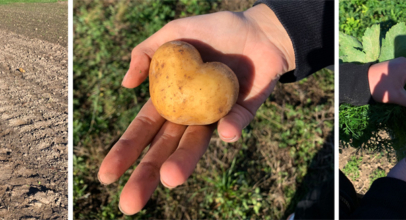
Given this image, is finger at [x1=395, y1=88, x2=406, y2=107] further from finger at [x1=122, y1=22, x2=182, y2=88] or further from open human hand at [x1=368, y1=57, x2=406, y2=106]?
finger at [x1=122, y1=22, x2=182, y2=88]

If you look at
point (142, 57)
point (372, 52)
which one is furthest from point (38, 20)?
point (372, 52)

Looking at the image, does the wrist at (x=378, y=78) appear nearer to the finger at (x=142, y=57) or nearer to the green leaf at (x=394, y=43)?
the green leaf at (x=394, y=43)

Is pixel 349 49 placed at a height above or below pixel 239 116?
above

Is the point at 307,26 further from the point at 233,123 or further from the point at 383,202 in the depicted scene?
the point at 383,202

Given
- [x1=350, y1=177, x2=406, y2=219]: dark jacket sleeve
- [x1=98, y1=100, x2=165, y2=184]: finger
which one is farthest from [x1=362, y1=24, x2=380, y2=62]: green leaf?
[x1=98, y1=100, x2=165, y2=184]: finger

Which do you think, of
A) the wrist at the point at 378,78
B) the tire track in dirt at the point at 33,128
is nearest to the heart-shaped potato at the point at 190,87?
the wrist at the point at 378,78

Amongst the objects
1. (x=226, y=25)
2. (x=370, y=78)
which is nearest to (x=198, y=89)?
(x=226, y=25)

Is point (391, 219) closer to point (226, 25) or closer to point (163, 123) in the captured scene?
point (163, 123)
